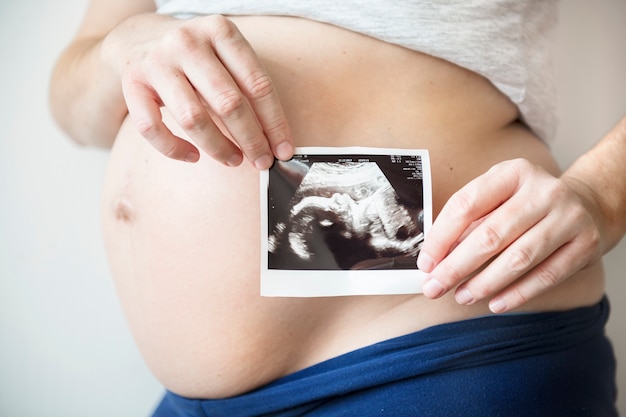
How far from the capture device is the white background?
48.9 inches

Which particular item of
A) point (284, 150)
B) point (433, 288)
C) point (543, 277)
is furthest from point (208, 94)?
point (543, 277)

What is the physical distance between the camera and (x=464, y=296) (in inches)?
27.1

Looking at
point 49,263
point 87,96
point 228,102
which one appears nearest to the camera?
point 228,102

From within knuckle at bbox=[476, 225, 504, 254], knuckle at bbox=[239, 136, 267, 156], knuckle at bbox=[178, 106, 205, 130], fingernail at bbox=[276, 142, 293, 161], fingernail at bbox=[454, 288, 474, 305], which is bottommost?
fingernail at bbox=[454, 288, 474, 305]

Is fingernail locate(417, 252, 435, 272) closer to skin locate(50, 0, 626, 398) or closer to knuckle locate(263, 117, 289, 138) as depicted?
skin locate(50, 0, 626, 398)

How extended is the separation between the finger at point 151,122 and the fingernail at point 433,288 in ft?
1.10

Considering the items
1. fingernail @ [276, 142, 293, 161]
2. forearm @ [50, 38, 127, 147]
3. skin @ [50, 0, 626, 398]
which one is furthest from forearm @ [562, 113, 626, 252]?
forearm @ [50, 38, 127, 147]

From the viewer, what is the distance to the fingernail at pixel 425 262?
0.68m

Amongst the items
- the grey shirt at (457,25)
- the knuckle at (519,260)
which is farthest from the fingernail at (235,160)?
the knuckle at (519,260)

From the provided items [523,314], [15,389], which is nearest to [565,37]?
[523,314]

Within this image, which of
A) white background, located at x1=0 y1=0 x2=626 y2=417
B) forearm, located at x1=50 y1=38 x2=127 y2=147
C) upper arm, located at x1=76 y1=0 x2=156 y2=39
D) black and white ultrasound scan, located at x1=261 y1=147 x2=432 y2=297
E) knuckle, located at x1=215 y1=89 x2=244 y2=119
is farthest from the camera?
white background, located at x1=0 y1=0 x2=626 y2=417

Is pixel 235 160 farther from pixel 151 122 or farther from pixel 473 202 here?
pixel 473 202

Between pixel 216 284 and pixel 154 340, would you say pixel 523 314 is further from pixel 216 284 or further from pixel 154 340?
pixel 154 340

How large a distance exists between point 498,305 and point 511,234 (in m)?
0.11
